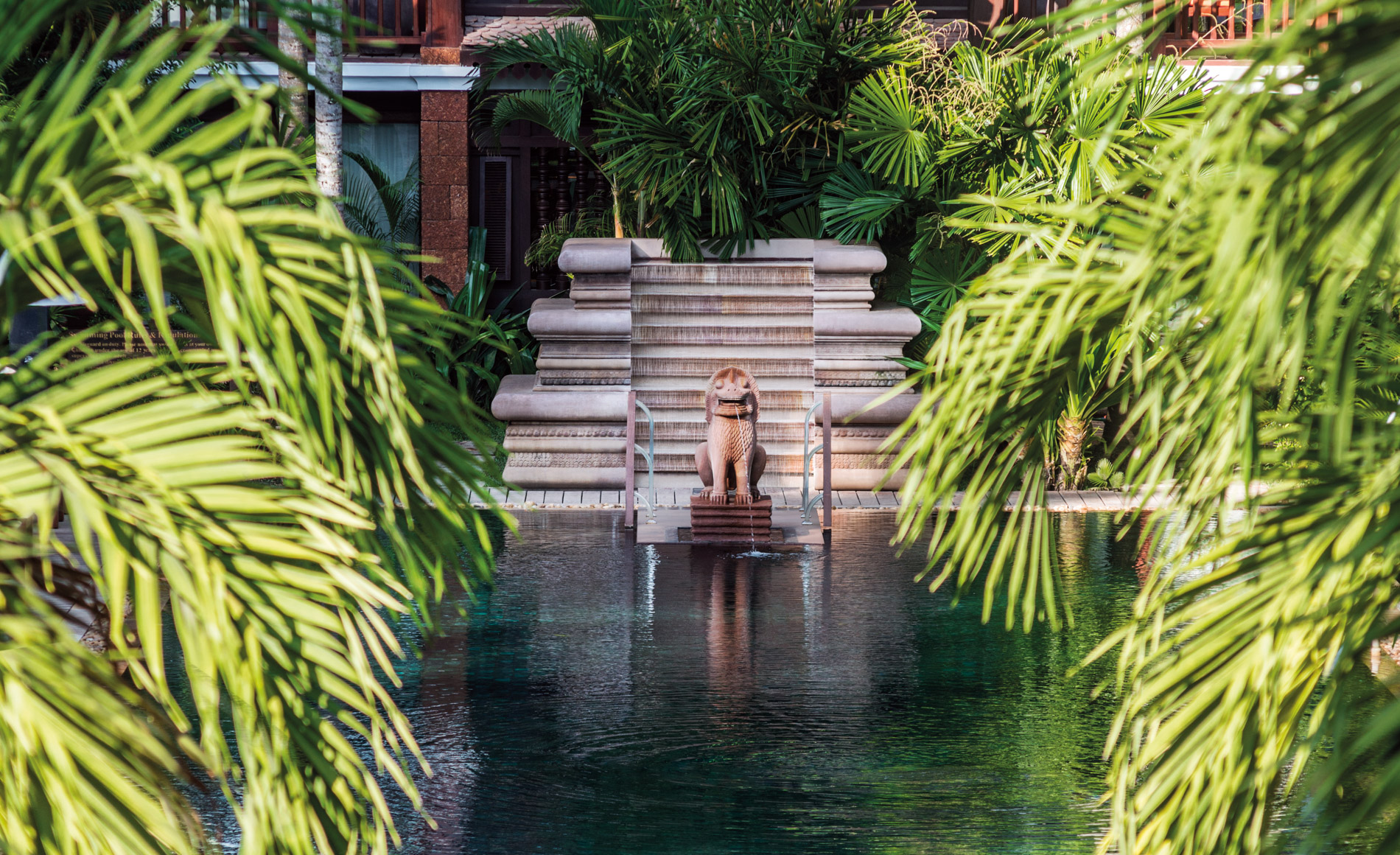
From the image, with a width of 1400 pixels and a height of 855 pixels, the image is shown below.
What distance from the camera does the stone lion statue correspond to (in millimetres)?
10305

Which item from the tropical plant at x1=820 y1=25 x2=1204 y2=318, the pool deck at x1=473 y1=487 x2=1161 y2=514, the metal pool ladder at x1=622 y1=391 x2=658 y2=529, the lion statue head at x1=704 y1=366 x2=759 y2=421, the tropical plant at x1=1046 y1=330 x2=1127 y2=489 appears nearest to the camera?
the lion statue head at x1=704 y1=366 x2=759 y2=421

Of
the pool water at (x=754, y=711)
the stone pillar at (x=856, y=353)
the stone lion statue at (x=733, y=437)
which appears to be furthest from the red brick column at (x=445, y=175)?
the pool water at (x=754, y=711)

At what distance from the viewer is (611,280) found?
13.4 meters

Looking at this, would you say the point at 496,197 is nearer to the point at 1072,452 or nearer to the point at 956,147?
the point at 956,147

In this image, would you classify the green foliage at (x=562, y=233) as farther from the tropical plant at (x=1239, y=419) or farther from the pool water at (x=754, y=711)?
the tropical plant at (x=1239, y=419)

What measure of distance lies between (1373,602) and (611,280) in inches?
460

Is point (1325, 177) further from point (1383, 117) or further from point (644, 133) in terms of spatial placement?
point (644, 133)

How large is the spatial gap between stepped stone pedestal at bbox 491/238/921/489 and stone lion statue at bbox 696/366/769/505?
5.61 feet

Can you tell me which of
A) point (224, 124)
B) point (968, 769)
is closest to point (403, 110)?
point (968, 769)

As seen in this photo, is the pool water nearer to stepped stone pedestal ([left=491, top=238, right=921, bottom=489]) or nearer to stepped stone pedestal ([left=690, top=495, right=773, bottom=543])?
stepped stone pedestal ([left=690, top=495, right=773, bottom=543])

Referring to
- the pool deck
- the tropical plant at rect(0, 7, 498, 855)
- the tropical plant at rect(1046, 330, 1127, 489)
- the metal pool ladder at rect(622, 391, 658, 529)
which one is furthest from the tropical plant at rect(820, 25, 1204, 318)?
the tropical plant at rect(0, 7, 498, 855)

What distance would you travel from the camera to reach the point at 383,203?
1573 centimetres

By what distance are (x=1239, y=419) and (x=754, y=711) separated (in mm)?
5323

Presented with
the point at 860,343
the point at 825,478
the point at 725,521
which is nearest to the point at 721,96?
the point at 860,343
